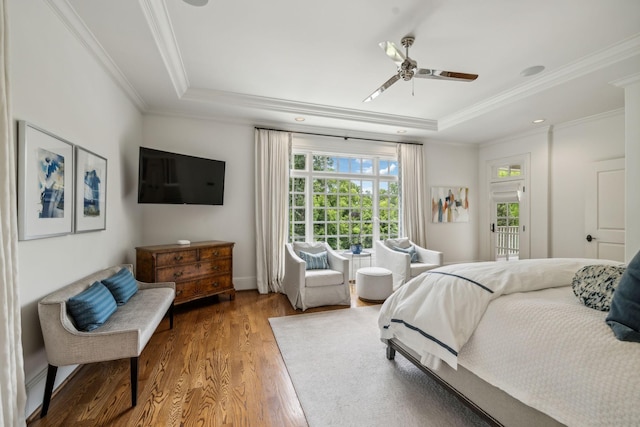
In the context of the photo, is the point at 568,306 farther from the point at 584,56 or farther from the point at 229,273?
the point at 229,273

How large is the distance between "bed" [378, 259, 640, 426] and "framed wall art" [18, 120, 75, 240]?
249 centimetres

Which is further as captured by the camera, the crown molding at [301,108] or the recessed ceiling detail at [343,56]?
the crown molding at [301,108]

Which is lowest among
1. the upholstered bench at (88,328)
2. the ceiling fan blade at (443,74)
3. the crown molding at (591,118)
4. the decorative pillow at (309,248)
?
the upholstered bench at (88,328)

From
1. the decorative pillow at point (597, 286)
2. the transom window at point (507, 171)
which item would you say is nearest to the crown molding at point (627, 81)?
the transom window at point (507, 171)

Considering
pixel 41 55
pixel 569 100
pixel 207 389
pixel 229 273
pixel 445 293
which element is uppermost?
pixel 569 100

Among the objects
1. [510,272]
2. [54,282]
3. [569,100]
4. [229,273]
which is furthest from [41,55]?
[569,100]

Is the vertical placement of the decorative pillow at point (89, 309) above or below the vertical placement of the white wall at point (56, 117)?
below

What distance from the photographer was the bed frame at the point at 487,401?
1282mm

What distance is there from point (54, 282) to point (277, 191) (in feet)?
9.70

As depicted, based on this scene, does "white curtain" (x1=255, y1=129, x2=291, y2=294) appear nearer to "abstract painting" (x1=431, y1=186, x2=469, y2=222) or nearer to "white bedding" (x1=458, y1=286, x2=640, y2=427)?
"abstract painting" (x1=431, y1=186, x2=469, y2=222)

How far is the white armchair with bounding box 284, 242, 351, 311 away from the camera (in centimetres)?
362

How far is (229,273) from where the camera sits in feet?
13.1

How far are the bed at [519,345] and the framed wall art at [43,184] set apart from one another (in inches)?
97.9

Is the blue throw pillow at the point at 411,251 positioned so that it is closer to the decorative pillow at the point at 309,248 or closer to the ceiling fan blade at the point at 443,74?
the decorative pillow at the point at 309,248
